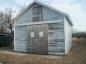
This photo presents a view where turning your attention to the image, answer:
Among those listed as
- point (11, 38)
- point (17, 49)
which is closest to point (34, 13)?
point (17, 49)

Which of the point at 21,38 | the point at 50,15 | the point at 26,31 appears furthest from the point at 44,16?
the point at 21,38

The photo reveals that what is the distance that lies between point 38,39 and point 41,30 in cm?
97

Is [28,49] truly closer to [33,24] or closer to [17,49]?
[17,49]

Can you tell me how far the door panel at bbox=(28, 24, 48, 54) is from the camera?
13.0 metres

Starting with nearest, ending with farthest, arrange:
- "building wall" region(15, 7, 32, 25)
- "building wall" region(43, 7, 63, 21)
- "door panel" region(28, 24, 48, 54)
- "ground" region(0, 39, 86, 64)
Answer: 1. "ground" region(0, 39, 86, 64)
2. "building wall" region(43, 7, 63, 21)
3. "door panel" region(28, 24, 48, 54)
4. "building wall" region(15, 7, 32, 25)

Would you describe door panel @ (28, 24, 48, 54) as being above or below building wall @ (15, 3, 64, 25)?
below

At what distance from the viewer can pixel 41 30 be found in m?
13.3

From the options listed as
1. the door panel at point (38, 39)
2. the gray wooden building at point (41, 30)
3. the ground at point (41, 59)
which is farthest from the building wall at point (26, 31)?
the ground at point (41, 59)

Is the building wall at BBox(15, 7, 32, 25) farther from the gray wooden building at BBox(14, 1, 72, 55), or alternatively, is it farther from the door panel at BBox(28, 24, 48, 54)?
the door panel at BBox(28, 24, 48, 54)

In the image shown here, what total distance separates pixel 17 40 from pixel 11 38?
7667 mm

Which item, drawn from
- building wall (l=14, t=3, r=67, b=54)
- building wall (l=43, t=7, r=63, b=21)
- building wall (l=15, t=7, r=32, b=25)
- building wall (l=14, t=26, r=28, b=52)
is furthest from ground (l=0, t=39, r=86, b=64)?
building wall (l=15, t=7, r=32, b=25)

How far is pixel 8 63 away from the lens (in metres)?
8.84

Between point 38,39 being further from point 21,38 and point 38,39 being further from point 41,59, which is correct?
point 41,59

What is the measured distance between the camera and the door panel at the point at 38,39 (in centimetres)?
1298
